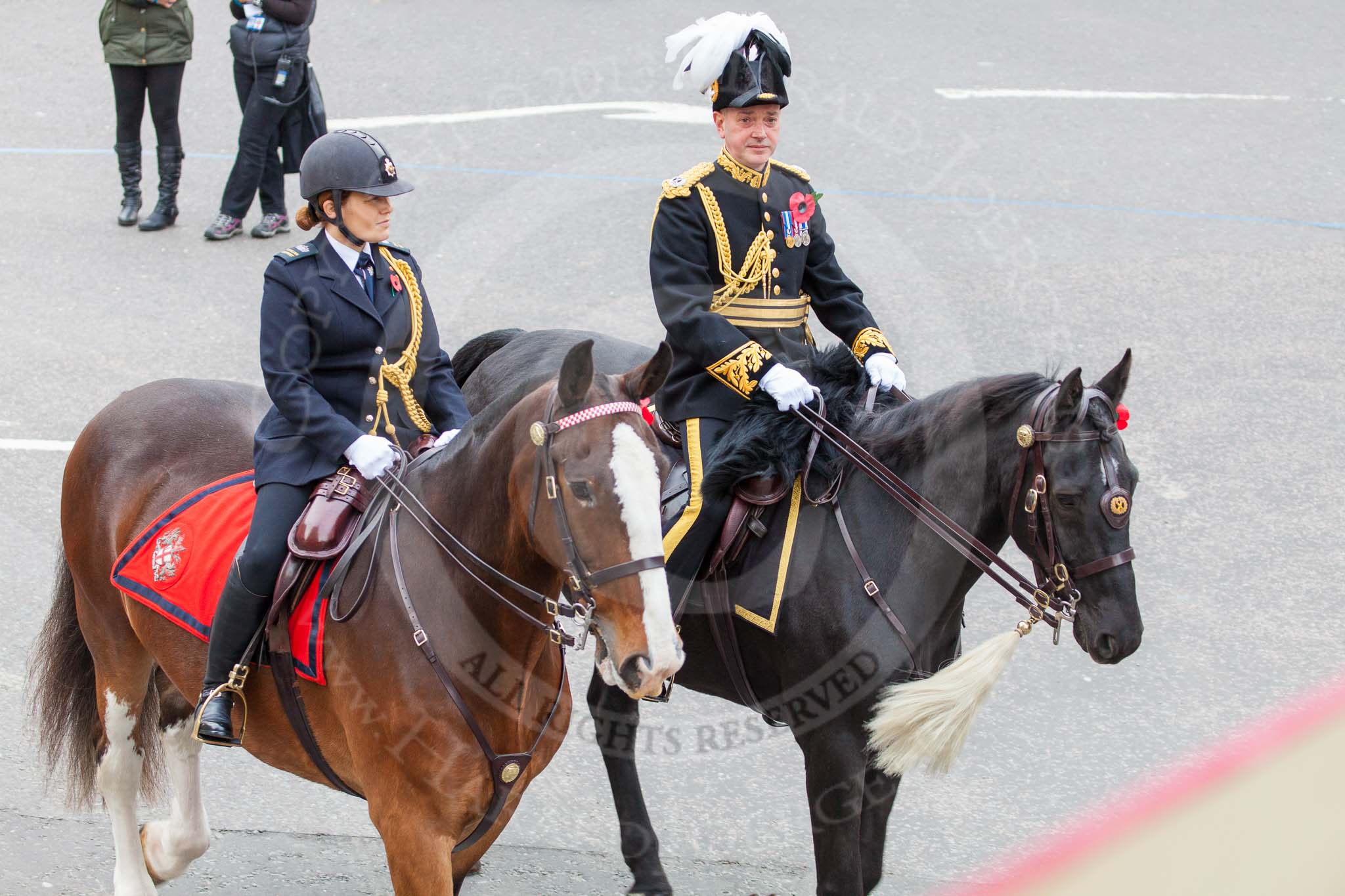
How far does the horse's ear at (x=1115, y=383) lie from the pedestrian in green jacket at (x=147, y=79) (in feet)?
24.1

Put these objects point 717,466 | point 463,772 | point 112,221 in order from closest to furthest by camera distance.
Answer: point 463,772
point 717,466
point 112,221

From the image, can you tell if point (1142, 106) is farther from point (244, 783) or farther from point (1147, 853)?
point (1147, 853)

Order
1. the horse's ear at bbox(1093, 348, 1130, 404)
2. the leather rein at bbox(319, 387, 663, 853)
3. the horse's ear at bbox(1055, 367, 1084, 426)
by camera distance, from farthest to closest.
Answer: the horse's ear at bbox(1093, 348, 1130, 404)
the horse's ear at bbox(1055, 367, 1084, 426)
the leather rein at bbox(319, 387, 663, 853)

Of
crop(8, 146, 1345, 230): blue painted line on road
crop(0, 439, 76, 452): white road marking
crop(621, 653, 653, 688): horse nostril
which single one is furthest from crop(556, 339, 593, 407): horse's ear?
crop(8, 146, 1345, 230): blue painted line on road

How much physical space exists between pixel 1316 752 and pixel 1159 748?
2519 millimetres

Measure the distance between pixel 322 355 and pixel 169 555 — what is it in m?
0.70

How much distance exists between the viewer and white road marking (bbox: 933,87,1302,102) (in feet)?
38.2

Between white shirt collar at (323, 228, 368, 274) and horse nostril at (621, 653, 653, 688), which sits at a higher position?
white shirt collar at (323, 228, 368, 274)

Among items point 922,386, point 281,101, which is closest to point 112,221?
point 281,101

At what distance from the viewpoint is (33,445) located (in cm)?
668

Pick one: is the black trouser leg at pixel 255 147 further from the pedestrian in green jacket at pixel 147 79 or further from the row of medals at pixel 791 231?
the row of medals at pixel 791 231

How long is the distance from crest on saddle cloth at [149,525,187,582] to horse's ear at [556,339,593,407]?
55.0 inches

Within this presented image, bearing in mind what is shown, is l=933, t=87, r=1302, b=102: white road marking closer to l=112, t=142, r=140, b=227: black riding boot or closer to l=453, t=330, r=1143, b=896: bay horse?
l=112, t=142, r=140, b=227: black riding boot

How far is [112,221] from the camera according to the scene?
9312 mm
